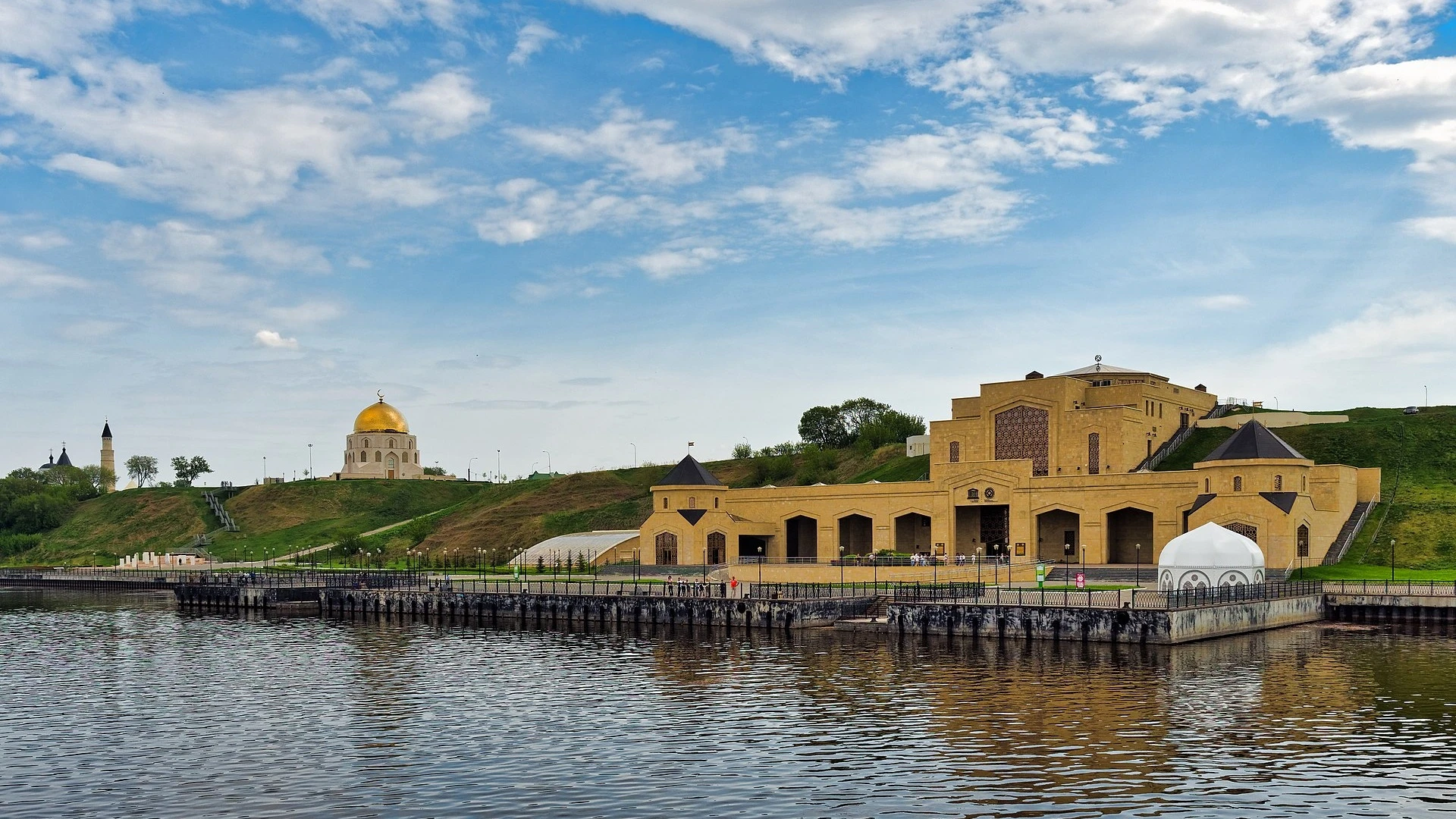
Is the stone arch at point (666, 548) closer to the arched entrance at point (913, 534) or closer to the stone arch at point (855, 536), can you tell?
the stone arch at point (855, 536)

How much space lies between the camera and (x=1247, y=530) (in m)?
88.8

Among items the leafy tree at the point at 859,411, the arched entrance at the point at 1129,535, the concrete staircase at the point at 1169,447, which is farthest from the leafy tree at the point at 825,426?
the arched entrance at the point at 1129,535

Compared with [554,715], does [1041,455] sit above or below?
above

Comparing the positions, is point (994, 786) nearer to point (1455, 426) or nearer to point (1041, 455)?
point (1041, 455)

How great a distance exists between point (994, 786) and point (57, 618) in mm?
77594

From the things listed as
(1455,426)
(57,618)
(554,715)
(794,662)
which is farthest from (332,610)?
(1455,426)

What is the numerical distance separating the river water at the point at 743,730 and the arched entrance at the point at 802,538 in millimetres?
51733

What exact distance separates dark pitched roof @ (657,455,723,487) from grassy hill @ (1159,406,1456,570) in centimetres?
3886

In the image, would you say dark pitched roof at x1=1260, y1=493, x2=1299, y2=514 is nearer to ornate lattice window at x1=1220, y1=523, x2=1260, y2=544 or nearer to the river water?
ornate lattice window at x1=1220, y1=523, x2=1260, y2=544

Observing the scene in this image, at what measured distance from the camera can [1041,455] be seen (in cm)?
11288

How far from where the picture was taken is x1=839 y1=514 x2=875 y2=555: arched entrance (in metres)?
116

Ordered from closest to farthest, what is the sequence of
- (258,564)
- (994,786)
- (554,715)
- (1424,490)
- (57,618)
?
(994,786) < (554,715) < (57,618) < (1424,490) < (258,564)

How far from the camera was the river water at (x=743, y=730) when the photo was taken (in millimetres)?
30797

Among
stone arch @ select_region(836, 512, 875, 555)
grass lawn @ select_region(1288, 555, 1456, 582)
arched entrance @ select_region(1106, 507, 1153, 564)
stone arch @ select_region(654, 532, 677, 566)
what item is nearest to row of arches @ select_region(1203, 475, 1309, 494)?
grass lawn @ select_region(1288, 555, 1456, 582)
